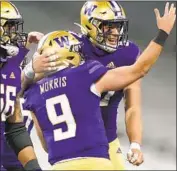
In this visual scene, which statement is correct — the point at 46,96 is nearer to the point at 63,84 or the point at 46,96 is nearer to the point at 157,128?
the point at 63,84

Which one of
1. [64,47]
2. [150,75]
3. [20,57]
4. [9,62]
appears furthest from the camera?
[150,75]

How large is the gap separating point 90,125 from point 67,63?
241mm

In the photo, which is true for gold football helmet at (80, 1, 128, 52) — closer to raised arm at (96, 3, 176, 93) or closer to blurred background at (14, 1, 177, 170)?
raised arm at (96, 3, 176, 93)

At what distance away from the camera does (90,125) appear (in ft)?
6.88

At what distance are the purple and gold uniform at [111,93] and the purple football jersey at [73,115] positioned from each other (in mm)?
530

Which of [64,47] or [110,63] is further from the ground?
[64,47]

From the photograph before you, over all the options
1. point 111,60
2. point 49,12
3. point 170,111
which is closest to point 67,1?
point 49,12

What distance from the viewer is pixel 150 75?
459 cm

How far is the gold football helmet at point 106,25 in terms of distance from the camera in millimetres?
2707

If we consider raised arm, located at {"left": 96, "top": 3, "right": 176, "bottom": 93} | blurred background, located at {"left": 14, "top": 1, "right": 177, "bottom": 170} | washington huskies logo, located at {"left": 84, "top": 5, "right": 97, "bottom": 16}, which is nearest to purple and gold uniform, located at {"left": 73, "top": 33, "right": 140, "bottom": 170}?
washington huskies logo, located at {"left": 84, "top": 5, "right": 97, "bottom": 16}

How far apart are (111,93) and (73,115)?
0.58 meters

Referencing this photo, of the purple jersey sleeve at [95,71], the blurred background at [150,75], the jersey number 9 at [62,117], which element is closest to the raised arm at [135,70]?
the purple jersey sleeve at [95,71]

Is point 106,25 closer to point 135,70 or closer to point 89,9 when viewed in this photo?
point 89,9

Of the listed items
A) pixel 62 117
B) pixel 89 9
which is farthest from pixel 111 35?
pixel 62 117
